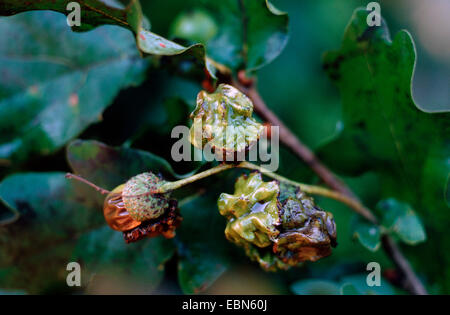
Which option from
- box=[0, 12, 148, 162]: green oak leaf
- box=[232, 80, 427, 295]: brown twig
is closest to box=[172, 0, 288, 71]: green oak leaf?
box=[232, 80, 427, 295]: brown twig

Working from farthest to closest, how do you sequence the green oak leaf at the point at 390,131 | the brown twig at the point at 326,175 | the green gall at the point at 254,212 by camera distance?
the brown twig at the point at 326,175, the green oak leaf at the point at 390,131, the green gall at the point at 254,212

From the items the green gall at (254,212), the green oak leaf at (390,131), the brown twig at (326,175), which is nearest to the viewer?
the green gall at (254,212)

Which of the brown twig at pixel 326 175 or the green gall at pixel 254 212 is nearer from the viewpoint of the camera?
the green gall at pixel 254 212

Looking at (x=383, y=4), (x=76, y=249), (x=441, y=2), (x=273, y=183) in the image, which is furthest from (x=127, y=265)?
(x=441, y=2)

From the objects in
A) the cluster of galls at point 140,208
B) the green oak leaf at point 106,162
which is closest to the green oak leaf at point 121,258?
the green oak leaf at point 106,162

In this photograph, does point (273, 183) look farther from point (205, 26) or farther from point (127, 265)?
point (205, 26)

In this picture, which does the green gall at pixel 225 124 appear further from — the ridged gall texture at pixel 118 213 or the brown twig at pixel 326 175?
the brown twig at pixel 326 175

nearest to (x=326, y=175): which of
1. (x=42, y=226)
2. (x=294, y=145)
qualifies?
(x=294, y=145)
